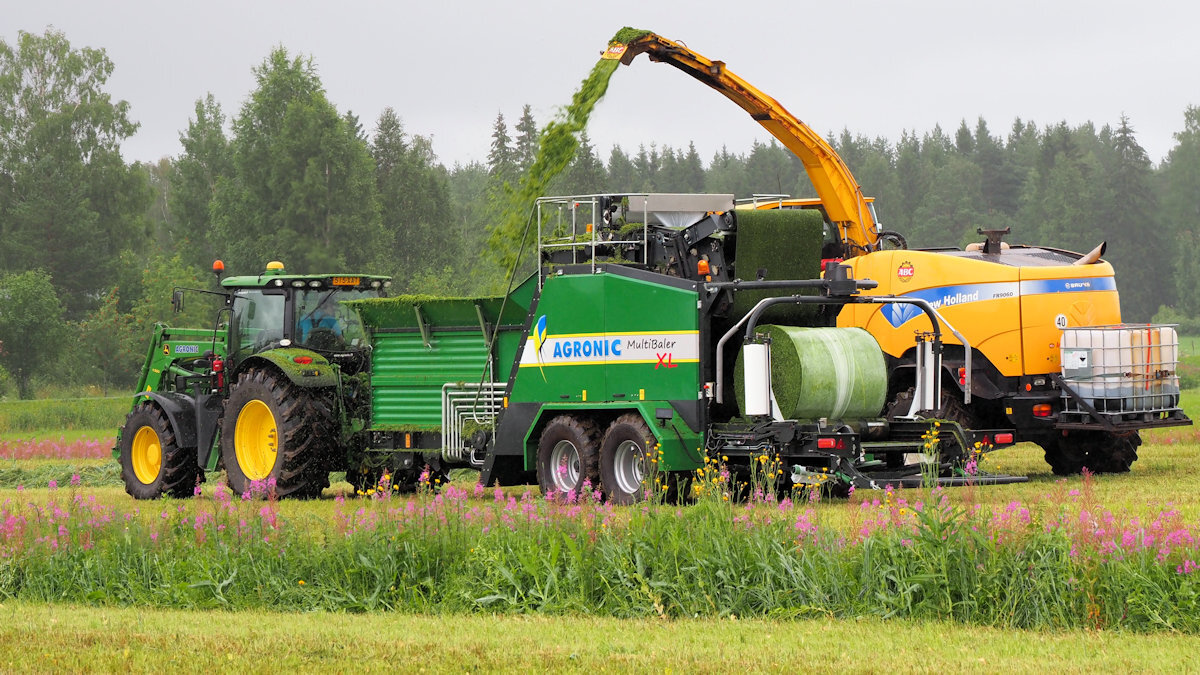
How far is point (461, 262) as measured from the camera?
74938mm

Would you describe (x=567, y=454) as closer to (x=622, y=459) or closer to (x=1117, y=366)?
(x=622, y=459)

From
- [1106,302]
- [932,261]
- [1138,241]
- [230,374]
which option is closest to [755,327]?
[932,261]

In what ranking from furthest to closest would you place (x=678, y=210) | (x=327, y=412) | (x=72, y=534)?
(x=327, y=412) < (x=678, y=210) < (x=72, y=534)

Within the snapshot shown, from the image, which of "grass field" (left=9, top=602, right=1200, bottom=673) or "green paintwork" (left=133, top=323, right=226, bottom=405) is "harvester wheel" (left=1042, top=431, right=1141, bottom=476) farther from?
"grass field" (left=9, top=602, right=1200, bottom=673)

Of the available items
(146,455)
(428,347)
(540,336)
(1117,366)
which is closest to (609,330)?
(540,336)

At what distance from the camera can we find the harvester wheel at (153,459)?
65.8 feet

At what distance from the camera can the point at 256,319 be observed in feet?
65.4

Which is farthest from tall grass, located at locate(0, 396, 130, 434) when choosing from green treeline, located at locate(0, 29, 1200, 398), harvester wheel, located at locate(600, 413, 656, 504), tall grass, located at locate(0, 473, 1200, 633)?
tall grass, located at locate(0, 473, 1200, 633)

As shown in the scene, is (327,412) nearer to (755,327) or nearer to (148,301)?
(755,327)

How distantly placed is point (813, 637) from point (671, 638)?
2.69ft

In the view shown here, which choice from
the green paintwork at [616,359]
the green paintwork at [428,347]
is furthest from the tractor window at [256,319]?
the green paintwork at [616,359]

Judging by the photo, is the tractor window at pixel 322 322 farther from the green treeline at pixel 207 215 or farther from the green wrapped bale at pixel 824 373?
the green treeline at pixel 207 215

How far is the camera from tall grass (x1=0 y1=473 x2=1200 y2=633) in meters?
9.48

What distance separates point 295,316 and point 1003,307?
8565mm
